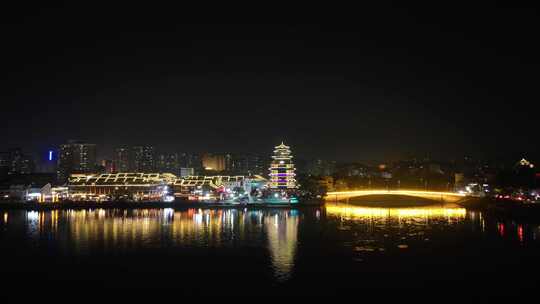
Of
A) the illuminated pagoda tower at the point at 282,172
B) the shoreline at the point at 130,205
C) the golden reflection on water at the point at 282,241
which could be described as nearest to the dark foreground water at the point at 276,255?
the golden reflection on water at the point at 282,241

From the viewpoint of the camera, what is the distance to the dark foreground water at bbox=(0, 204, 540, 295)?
1537 centimetres

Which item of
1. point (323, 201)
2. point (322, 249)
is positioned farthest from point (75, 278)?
point (323, 201)

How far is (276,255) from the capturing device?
65.3 feet

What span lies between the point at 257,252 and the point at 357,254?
4088 mm

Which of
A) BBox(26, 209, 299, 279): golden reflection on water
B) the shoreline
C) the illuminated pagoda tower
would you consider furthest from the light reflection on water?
the illuminated pagoda tower

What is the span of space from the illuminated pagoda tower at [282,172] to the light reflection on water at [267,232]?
1519 centimetres

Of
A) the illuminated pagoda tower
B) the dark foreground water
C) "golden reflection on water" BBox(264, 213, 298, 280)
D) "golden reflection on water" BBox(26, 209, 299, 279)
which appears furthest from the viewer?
the illuminated pagoda tower

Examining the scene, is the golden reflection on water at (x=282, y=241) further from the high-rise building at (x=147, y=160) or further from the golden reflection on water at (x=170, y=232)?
the high-rise building at (x=147, y=160)

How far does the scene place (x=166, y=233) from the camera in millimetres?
26266

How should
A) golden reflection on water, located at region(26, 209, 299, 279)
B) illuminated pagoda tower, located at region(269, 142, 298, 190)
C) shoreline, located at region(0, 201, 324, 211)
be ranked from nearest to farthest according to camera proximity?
golden reflection on water, located at region(26, 209, 299, 279) → shoreline, located at region(0, 201, 324, 211) → illuminated pagoda tower, located at region(269, 142, 298, 190)

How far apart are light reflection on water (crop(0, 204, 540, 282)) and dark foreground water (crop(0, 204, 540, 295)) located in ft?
0.18

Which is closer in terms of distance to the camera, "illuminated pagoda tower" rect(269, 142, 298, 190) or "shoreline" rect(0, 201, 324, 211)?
"shoreline" rect(0, 201, 324, 211)

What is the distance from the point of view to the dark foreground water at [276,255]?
50.4ft

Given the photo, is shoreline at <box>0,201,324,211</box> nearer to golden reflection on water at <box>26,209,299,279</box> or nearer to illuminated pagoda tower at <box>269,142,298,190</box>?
illuminated pagoda tower at <box>269,142,298,190</box>
